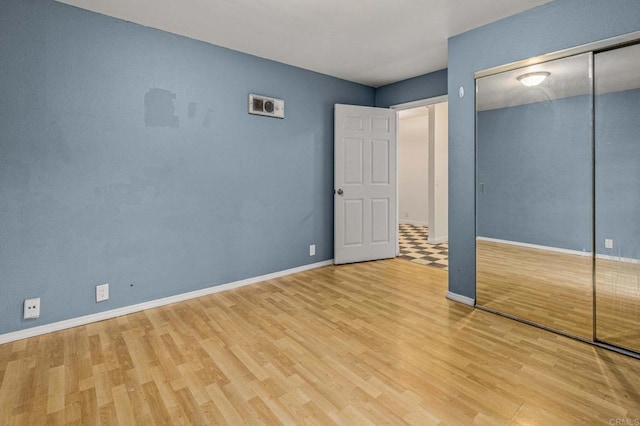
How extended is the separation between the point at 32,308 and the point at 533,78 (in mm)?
4354

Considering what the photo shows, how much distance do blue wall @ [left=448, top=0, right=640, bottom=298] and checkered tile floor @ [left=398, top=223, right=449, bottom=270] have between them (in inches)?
46.0

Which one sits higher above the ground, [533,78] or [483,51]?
[483,51]

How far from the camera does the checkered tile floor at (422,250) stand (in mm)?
4543

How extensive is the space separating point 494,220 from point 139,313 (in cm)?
333

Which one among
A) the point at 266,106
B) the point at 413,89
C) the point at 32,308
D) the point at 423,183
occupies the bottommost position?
the point at 32,308

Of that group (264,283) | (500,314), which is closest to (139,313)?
(264,283)

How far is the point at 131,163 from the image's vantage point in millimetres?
2811

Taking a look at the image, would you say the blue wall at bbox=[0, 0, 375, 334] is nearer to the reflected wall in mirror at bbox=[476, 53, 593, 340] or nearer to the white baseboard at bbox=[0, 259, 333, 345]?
the white baseboard at bbox=[0, 259, 333, 345]

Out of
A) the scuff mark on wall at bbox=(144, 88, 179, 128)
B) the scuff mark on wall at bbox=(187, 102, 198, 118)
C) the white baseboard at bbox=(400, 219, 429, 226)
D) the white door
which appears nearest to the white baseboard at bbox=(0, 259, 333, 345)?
the white door

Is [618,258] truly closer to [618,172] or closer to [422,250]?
[618,172]

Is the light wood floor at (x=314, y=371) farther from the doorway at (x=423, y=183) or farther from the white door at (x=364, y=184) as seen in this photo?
the doorway at (x=423, y=183)

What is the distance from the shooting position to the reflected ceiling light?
2541mm

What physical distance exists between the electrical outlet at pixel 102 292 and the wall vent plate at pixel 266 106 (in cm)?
221

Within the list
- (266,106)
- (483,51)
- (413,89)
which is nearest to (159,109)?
(266,106)
